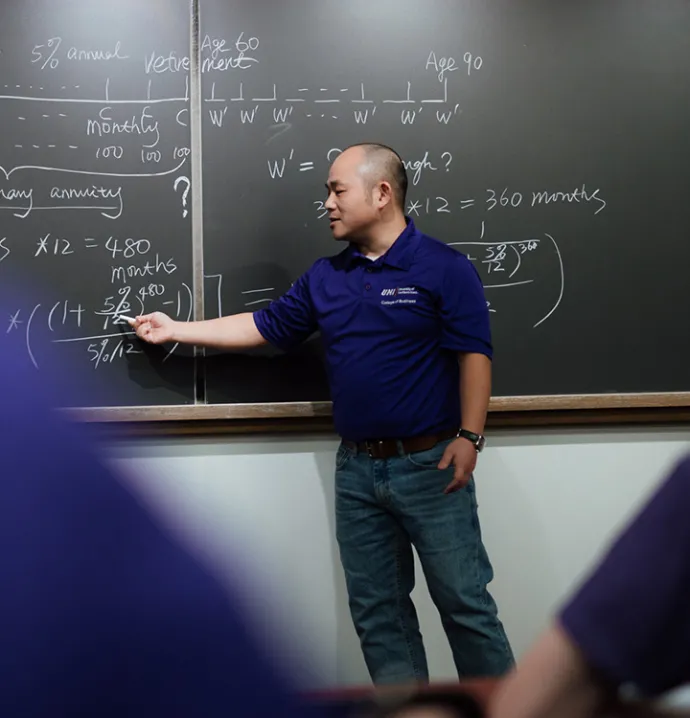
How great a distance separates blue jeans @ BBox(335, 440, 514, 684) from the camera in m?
2.02

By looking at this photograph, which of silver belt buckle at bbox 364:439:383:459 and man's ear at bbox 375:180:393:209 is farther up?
man's ear at bbox 375:180:393:209

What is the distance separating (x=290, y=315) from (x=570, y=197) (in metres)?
0.87

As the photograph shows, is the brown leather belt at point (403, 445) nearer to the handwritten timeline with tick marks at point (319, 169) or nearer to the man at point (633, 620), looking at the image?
the handwritten timeline with tick marks at point (319, 169)

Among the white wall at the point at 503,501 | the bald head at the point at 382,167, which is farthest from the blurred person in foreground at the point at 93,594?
the white wall at the point at 503,501

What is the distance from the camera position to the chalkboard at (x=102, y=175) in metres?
2.14

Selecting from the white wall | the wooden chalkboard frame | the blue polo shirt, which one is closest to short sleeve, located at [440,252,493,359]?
the blue polo shirt

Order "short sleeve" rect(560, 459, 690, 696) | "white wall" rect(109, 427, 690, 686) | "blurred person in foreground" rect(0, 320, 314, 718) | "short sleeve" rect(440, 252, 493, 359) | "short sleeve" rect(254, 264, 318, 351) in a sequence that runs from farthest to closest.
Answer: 1. "white wall" rect(109, 427, 690, 686)
2. "short sleeve" rect(254, 264, 318, 351)
3. "short sleeve" rect(440, 252, 493, 359)
4. "short sleeve" rect(560, 459, 690, 696)
5. "blurred person in foreground" rect(0, 320, 314, 718)

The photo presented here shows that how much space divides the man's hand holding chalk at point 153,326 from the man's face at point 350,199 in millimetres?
500

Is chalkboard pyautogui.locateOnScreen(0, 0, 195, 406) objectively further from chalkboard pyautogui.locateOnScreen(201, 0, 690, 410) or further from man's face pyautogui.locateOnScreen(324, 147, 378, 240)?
man's face pyautogui.locateOnScreen(324, 147, 378, 240)

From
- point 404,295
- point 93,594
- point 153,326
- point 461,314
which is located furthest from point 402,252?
point 93,594

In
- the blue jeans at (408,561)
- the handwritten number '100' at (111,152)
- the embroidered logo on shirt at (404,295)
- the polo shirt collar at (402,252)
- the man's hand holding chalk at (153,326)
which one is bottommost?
the blue jeans at (408,561)

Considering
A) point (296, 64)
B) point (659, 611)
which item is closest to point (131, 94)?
point (296, 64)

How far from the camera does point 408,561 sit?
7.01 ft

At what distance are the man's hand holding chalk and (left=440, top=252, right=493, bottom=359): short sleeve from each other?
711mm
